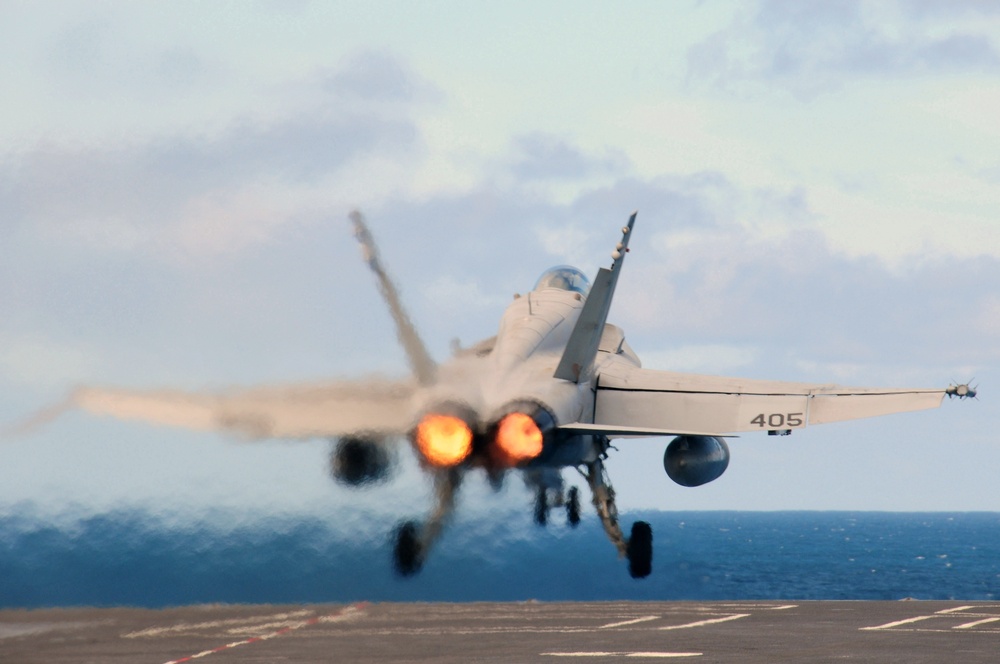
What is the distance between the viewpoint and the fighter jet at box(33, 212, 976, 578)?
23.5m

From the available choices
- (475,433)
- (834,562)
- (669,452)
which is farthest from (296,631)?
(834,562)

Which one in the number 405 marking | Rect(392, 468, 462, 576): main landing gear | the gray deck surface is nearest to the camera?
the gray deck surface

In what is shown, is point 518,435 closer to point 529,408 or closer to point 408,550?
point 529,408

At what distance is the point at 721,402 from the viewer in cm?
2972

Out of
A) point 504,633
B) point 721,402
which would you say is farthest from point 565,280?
point 504,633

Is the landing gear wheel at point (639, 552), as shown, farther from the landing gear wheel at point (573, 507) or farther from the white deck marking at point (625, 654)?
the white deck marking at point (625, 654)

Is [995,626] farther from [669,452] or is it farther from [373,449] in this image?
[373,449]

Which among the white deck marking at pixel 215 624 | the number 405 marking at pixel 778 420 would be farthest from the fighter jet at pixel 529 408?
the white deck marking at pixel 215 624

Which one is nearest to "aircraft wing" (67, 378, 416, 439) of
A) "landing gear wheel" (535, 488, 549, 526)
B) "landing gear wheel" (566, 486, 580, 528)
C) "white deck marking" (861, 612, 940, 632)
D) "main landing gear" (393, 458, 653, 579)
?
"main landing gear" (393, 458, 653, 579)

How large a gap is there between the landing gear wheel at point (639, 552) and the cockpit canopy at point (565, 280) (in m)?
5.95

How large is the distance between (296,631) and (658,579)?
42.1 m

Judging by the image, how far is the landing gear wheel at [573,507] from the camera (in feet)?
98.7

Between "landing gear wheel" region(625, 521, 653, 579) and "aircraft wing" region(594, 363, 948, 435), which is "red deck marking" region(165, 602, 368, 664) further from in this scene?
"aircraft wing" region(594, 363, 948, 435)

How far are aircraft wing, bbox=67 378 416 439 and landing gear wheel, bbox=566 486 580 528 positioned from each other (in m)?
6.67
